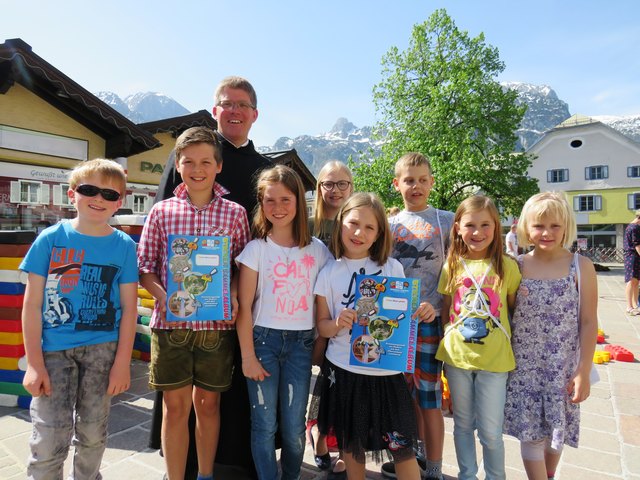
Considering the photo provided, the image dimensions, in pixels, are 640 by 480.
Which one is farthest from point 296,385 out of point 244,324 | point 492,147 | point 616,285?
point 492,147

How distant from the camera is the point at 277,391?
2.31 m

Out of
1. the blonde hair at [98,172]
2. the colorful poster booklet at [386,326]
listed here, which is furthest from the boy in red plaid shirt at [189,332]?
the colorful poster booklet at [386,326]

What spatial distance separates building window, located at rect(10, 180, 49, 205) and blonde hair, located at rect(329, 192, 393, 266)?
315 inches

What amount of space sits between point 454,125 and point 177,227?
71.9 feet

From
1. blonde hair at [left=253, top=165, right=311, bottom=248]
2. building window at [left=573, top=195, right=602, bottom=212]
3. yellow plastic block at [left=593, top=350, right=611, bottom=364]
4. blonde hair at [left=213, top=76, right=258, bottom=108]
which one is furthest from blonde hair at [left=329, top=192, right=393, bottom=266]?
building window at [left=573, top=195, right=602, bottom=212]

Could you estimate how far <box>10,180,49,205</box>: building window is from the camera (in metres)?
7.79

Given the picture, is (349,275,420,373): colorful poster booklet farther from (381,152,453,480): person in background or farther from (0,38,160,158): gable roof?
(0,38,160,158): gable roof

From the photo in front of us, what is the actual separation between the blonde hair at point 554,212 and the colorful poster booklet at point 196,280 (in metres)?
1.77

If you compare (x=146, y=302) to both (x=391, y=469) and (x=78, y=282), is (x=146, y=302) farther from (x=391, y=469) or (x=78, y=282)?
(x=391, y=469)

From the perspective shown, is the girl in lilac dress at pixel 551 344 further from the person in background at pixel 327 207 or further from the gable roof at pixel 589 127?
the gable roof at pixel 589 127

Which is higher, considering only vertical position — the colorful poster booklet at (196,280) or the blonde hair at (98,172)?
the blonde hair at (98,172)

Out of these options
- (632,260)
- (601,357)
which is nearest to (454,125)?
(632,260)

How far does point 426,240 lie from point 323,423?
1318 mm

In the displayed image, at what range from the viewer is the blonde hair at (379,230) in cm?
239
